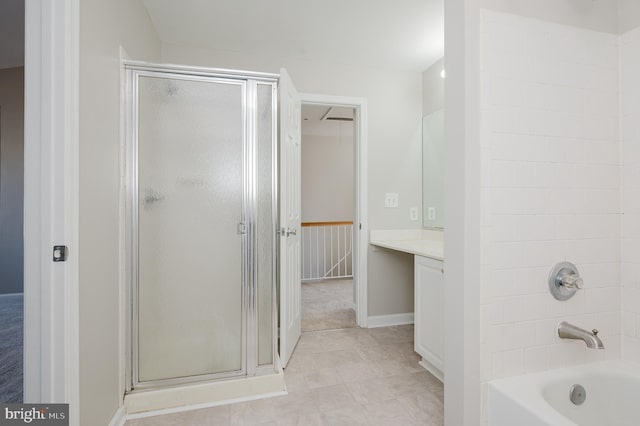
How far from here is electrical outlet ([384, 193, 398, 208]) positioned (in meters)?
3.01

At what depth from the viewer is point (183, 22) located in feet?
7.55

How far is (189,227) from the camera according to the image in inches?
72.0

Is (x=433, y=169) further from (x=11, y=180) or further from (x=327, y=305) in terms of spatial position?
(x=11, y=180)

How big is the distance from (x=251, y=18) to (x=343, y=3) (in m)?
0.72

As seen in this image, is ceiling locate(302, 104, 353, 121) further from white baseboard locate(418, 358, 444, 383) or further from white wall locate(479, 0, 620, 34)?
white baseboard locate(418, 358, 444, 383)

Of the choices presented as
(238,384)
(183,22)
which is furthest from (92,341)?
(183,22)

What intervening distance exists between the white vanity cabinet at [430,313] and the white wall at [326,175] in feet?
12.7

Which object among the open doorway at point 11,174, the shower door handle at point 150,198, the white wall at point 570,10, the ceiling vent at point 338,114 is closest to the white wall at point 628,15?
the white wall at point 570,10

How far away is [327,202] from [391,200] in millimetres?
3039

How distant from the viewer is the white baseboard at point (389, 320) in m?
2.96

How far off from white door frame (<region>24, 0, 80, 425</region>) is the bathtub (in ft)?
5.65

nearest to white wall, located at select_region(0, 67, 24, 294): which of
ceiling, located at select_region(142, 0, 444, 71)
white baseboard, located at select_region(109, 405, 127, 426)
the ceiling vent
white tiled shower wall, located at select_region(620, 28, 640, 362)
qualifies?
ceiling, located at select_region(142, 0, 444, 71)

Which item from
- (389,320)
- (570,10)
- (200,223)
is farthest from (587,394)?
(200,223)

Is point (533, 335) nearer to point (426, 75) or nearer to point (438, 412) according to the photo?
point (438, 412)
